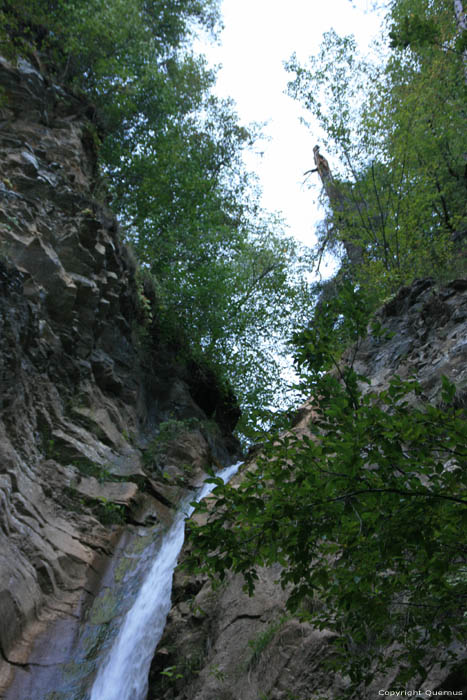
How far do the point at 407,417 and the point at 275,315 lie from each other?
20.5 m

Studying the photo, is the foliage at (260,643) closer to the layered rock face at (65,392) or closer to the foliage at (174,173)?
the layered rock face at (65,392)

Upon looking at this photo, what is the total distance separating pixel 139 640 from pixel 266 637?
284 centimetres

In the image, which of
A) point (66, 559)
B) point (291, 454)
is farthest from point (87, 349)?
point (291, 454)

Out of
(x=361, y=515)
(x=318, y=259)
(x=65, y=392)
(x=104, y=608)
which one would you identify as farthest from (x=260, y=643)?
(x=318, y=259)

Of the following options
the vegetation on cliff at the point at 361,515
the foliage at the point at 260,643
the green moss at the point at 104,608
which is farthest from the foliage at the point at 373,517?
the green moss at the point at 104,608

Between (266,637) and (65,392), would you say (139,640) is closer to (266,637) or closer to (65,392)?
(266,637)

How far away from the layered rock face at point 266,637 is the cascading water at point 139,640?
538mm

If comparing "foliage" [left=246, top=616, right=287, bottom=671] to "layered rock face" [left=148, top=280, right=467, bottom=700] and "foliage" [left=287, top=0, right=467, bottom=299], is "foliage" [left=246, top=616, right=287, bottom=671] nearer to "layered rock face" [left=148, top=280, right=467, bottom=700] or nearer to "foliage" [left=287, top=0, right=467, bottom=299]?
"layered rock face" [left=148, top=280, right=467, bottom=700]

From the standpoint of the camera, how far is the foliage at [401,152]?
1109 centimetres

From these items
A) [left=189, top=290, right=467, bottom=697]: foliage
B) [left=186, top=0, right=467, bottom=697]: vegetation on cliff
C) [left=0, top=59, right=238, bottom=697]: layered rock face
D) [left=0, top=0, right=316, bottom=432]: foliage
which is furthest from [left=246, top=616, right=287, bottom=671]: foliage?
[left=0, top=0, right=316, bottom=432]: foliage

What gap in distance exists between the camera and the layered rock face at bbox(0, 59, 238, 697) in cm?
754

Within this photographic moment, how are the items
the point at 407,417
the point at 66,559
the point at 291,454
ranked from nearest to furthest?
the point at 407,417, the point at 291,454, the point at 66,559

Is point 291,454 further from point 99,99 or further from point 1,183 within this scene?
point 99,99

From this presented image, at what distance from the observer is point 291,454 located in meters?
2.61
